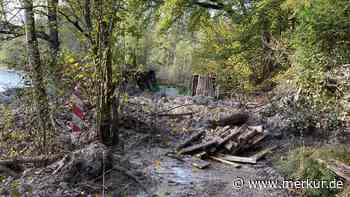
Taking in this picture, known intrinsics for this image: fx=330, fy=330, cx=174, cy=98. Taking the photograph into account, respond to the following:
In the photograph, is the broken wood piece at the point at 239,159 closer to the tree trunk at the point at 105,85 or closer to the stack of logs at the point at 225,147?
the stack of logs at the point at 225,147

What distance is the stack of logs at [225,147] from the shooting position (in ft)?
21.9

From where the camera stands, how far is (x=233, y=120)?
9.26 meters

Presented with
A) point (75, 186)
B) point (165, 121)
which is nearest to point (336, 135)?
point (165, 121)

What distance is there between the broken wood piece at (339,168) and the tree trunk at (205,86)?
11.8 m

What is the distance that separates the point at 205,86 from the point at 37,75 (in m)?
11.6

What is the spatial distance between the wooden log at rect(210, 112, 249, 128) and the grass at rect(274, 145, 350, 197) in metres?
2.93

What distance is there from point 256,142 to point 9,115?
5.66 meters

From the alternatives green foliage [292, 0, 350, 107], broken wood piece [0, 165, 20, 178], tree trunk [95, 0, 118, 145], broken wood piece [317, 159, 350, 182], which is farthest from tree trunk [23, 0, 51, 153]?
green foliage [292, 0, 350, 107]

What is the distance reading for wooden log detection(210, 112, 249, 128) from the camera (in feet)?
29.5

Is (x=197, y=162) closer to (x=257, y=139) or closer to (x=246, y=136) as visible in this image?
(x=246, y=136)

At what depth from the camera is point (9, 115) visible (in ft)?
24.1

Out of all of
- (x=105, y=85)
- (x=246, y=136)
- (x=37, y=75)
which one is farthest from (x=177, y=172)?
(x=37, y=75)

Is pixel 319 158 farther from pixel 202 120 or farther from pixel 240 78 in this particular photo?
pixel 240 78

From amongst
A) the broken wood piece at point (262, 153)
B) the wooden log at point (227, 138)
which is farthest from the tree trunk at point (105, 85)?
the broken wood piece at point (262, 153)
